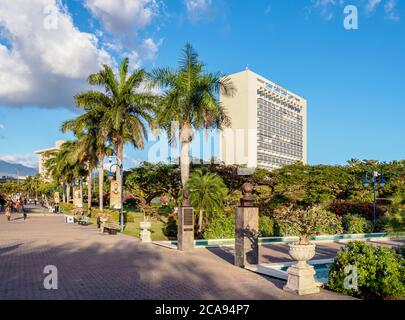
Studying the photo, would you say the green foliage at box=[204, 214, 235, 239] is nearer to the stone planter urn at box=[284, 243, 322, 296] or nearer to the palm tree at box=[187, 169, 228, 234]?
the palm tree at box=[187, 169, 228, 234]

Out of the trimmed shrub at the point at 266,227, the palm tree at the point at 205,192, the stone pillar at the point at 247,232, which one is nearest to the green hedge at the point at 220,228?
the palm tree at the point at 205,192

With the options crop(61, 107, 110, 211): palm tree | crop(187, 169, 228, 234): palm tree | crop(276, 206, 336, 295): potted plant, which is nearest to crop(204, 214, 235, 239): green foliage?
crop(187, 169, 228, 234): palm tree

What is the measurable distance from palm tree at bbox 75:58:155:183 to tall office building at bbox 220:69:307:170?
83.7 meters

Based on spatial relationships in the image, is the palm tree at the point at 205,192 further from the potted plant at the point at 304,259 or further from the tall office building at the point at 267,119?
the tall office building at the point at 267,119

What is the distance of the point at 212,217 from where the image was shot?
18.6m

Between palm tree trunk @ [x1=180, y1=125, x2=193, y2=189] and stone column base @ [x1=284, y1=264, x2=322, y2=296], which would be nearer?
stone column base @ [x1=284, y1=264, x2=322, y2=296]

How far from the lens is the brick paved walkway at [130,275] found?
8500 millimetres

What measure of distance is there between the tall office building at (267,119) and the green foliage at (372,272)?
104981 mm

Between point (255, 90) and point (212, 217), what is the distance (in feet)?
374

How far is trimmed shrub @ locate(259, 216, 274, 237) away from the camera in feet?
64.0

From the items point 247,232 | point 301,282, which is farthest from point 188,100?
point 301,282

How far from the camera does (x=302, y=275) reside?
8461 mm
